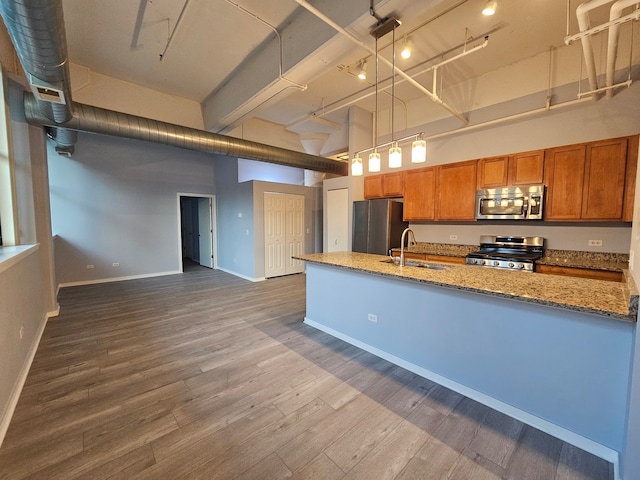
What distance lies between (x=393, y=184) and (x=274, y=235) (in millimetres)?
2895

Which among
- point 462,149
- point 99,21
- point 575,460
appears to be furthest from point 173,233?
point 575,460

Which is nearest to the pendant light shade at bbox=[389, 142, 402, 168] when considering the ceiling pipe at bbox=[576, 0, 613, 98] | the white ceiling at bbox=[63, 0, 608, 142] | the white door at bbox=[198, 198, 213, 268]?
the white ceiling at bbox=[63, 0, 608, 142]

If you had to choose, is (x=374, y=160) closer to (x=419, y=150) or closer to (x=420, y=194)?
(x=419, y=150)

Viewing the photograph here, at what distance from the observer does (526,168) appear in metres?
3.49

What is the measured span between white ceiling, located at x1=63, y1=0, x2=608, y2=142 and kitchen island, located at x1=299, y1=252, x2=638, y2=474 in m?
2.23

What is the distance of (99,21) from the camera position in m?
2.86

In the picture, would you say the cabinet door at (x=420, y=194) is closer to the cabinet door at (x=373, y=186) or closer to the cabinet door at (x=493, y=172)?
the cabinet door at (x=373, y=186)

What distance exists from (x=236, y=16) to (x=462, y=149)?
366cm

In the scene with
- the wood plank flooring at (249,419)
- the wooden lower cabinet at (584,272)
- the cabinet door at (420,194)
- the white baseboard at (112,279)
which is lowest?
the wood plank flooring at (249,419)

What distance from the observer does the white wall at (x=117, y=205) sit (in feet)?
17.2

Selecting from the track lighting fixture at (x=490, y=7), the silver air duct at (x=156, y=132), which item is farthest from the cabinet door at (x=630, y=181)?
the silver air duct at (x=156, y=132)

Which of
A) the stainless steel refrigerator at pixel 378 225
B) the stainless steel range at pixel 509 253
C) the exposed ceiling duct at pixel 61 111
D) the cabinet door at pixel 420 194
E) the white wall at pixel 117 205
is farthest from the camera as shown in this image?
the white wall at pixel 117 205

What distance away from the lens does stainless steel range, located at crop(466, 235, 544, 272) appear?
10.9 feet

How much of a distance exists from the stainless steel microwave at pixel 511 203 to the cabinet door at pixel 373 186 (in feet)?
5.53
